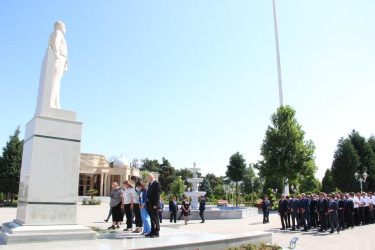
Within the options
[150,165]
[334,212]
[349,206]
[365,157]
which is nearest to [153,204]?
[334,212]

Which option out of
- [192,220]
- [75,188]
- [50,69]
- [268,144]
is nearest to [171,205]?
[192,220]

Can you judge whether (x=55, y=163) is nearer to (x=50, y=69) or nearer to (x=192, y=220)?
(x=50, y=69)

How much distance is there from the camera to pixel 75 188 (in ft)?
22.7

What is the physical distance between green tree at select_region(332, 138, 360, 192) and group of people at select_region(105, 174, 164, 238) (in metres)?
39.3

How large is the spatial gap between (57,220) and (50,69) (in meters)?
3.67

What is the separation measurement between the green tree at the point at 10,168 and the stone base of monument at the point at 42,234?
30.1m

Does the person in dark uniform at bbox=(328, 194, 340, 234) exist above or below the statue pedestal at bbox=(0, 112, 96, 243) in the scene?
below

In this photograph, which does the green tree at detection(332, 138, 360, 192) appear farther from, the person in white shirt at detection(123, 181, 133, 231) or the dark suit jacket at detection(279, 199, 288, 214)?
the person in white shirt at detection(123, 181, 133, 231)

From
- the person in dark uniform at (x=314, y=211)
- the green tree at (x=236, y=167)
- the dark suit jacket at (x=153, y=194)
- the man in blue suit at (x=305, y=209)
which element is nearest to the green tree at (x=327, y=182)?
the green tree at (x=236, y=167)

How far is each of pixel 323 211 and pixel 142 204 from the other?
9799mm

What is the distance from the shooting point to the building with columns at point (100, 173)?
173 ft

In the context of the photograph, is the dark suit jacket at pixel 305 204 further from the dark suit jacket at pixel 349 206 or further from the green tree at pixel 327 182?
the green tree at pixel 327 182

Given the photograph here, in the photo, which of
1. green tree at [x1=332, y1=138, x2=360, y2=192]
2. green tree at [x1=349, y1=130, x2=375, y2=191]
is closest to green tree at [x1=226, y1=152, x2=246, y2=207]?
green tree at [x1=332, y1=138, x2=360, y2=192]

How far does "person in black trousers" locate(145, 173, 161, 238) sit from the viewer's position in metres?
7.29
